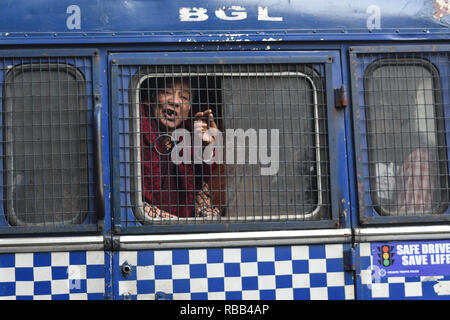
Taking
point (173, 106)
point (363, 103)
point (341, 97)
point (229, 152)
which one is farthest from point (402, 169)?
point (173, 106)

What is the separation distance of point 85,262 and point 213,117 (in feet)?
3.68

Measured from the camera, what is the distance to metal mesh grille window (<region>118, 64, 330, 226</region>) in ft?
10.4

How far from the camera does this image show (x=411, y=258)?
3.21 metres

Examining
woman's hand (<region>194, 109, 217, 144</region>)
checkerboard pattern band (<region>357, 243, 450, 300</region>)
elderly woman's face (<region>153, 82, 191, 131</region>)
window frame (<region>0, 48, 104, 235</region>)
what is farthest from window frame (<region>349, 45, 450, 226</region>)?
window frame (<region>0, 48, 104, 235</region>)

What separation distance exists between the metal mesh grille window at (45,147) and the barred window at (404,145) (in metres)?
1.70

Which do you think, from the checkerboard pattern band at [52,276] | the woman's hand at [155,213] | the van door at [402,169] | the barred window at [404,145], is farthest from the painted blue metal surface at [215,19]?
the checkerboard pattern band at [52,276]

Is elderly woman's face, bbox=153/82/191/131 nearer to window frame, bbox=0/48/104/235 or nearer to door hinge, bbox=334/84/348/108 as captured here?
window frame, bbox=0/48/104/235

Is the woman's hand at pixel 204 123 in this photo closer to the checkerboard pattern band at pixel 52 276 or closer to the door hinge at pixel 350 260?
the checkerboard pattern band at pixel 52 276

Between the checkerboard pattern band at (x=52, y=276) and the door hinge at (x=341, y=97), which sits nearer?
the checkerboard pattern band at (x=52, y=276)

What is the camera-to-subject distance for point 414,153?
3273 mm

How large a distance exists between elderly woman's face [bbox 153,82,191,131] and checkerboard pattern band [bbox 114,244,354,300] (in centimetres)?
76

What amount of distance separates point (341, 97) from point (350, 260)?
97 cm

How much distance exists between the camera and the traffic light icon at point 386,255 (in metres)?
3.19

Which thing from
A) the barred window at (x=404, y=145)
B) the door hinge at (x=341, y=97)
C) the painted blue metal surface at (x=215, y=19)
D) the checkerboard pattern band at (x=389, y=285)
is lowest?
the checkerboard pattern band at (x=389, y=285)
